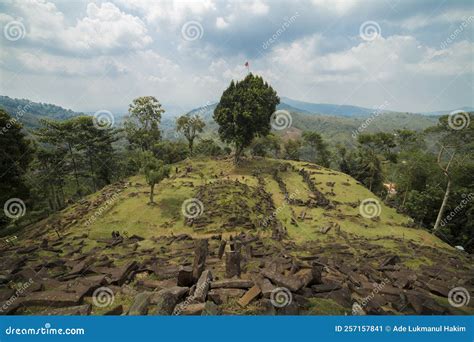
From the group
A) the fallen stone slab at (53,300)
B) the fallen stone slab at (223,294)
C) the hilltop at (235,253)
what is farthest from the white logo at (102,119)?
the fallen stone slab at (223,294)

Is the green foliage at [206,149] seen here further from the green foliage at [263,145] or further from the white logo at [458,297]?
the white logo at [458,297]

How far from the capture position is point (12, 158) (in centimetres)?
2258

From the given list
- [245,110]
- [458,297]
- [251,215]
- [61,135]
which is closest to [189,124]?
[245,110]

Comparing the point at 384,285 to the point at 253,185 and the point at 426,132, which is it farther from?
the point at 426,132

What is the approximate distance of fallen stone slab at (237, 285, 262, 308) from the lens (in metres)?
7.83

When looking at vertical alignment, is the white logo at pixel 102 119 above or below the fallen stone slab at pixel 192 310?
above

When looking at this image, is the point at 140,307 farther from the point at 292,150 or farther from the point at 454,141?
the point at 292,150

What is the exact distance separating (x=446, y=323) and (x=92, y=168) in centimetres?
4247

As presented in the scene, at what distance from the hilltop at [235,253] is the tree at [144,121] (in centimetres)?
1077

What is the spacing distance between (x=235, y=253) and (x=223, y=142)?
30.7 m

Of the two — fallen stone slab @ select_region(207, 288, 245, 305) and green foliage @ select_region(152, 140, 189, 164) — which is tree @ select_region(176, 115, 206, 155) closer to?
green foliage @ select_region(152, 140, 189, 164)

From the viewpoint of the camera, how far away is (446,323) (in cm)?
771

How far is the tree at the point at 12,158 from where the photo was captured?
2191cm

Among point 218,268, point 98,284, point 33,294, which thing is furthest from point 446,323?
point 33,294
